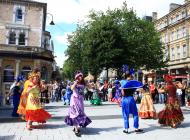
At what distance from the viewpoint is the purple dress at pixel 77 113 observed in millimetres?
8820

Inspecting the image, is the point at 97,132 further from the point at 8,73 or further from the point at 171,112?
the point at 8,73

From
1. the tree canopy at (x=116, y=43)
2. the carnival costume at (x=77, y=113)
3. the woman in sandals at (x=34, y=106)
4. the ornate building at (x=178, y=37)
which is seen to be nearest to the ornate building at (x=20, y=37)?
the tree canopy at (x=116, y=43)

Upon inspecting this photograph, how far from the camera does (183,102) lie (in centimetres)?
2197

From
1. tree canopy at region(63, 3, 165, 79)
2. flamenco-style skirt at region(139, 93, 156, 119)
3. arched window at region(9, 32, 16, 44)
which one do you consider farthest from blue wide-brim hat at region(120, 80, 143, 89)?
arched window at region(9, 32, 16, 44)

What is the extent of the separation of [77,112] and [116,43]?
23.4 metres

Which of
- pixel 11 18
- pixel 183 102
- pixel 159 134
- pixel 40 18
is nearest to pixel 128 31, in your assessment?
pixel 40 18

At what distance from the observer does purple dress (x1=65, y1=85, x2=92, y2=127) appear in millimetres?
8820

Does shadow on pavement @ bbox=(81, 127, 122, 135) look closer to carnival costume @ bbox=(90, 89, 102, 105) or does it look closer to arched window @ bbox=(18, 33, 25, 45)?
carnival costume @ bbox=(90, 89, 102, 105)

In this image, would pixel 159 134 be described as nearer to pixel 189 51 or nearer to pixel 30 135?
pixel 30 135

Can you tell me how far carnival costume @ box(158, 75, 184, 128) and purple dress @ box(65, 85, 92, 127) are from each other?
291cm

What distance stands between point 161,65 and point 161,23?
55.2 feet

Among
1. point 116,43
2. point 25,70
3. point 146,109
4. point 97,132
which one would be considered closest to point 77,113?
point 97,132

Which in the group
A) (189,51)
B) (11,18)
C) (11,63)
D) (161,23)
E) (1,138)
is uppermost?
(161,23)

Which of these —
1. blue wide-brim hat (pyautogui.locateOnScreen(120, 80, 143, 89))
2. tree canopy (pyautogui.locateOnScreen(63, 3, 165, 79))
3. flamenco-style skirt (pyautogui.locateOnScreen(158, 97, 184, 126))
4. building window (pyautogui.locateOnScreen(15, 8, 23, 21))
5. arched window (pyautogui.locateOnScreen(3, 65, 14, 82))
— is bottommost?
flamenco-style skirt (pyautogui.locateOnScreen(158, 97, 184, 126))
